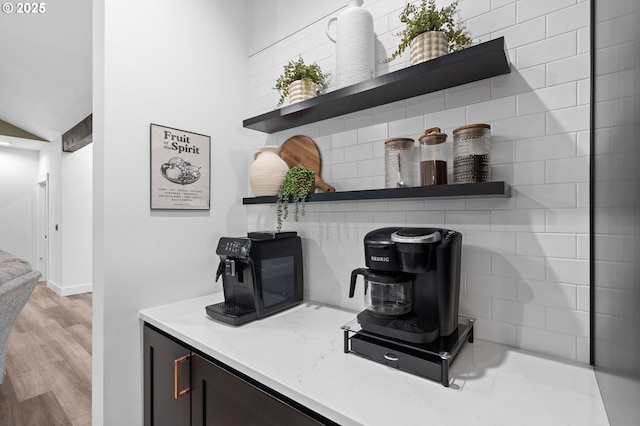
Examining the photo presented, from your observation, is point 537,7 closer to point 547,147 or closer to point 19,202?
point 547,147

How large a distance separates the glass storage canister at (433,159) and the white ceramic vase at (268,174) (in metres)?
0.74

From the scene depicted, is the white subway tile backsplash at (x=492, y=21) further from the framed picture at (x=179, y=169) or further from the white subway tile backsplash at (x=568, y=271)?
the framed picture at (x=179, y=169)

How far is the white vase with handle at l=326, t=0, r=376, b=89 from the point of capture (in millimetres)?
1361

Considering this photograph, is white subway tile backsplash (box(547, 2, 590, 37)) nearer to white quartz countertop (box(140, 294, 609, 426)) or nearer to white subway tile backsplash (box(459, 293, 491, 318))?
white subway tile backsplash (box(459, 293, 491, 318))

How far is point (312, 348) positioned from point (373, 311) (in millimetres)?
248

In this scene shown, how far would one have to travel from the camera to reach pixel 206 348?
3.72 feet

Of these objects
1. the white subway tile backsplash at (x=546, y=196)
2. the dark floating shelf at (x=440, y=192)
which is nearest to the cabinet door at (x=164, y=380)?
the dark floating shelf at (x=440, y=192)

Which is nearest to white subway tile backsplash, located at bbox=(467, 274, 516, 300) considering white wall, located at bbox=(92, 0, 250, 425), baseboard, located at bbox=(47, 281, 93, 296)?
white wall, located at bbox=(92, 0, 250, 425)

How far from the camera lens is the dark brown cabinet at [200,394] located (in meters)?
0.92

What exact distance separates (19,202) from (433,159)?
26.6 ft

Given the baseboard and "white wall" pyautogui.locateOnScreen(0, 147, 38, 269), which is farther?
"white wall" pyautogui.locateOnScreen(0, 147, 38, 269)

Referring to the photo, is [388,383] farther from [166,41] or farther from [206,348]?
[166,41]

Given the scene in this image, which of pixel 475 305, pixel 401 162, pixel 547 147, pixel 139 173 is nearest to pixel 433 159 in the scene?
pixel 401 162

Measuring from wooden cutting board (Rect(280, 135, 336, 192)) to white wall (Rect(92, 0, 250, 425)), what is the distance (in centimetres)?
42
